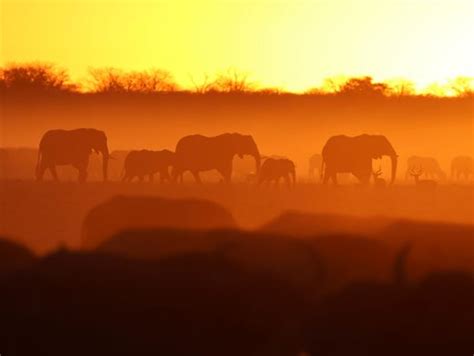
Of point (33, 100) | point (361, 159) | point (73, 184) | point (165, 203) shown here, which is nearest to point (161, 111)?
point (33, 100)

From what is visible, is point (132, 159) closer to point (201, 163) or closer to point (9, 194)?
point (201, 163)

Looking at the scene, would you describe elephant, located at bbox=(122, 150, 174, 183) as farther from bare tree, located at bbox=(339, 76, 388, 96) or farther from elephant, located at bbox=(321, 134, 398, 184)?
bare tree, located at bbox=(339, 76, 388, 96)

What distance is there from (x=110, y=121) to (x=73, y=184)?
41.4 metres

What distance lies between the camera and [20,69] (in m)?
66.1

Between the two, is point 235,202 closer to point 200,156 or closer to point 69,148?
point 200,156

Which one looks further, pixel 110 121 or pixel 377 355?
pixel 110 121

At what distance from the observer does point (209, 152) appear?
33.1m

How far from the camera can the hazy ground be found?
59.5 feet

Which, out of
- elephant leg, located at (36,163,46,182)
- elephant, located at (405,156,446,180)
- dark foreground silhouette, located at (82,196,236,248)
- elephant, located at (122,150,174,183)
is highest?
dark foreground silhouette, located at (82,196,236,248)

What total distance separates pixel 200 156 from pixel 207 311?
25.1 meters

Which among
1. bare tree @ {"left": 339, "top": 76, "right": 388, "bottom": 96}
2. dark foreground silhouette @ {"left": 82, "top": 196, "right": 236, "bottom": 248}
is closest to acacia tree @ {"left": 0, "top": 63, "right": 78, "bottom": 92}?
bare tree @ {"left": 339, "top": 76, "right": 388, "bottom": 96}

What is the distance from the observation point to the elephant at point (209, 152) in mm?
32219

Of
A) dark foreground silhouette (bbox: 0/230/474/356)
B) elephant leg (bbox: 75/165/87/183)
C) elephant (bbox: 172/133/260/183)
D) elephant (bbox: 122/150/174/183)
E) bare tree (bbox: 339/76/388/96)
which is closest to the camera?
dark foreground silhouette (bbox: 0/230/474/356)

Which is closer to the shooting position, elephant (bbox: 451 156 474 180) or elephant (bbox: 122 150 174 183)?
elephant (bbox: 122 150 174 183)
